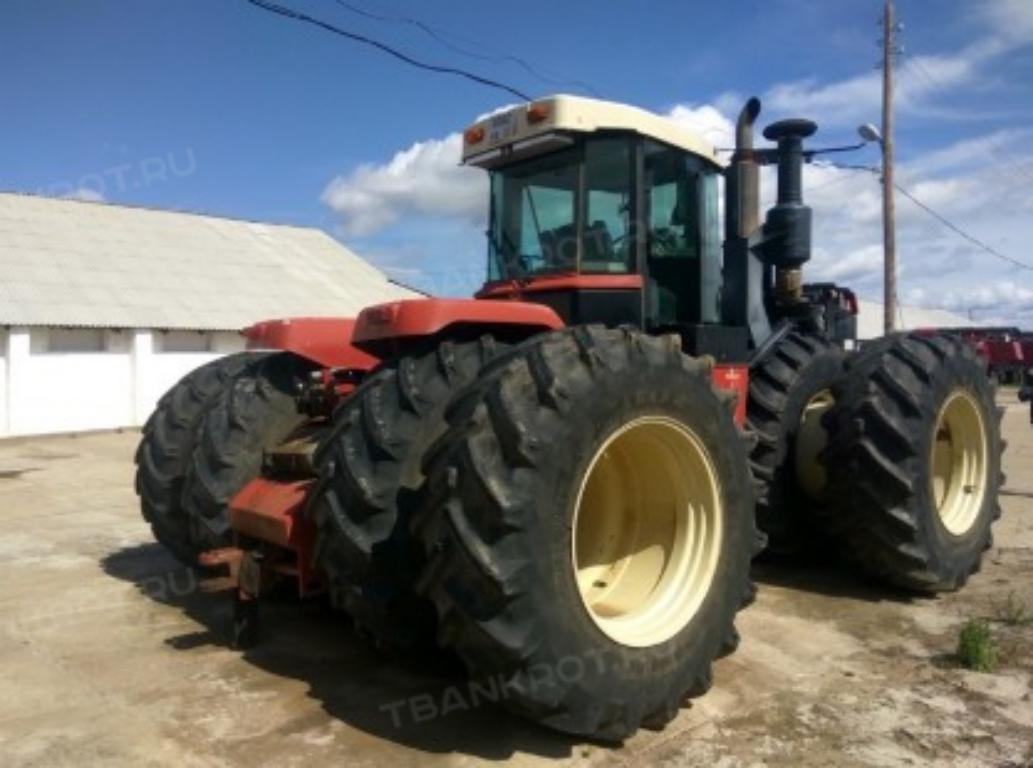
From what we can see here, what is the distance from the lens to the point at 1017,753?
3639mm

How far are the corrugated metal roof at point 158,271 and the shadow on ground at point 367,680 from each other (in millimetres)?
16606

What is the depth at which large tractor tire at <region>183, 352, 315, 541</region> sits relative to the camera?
4945 millimetres

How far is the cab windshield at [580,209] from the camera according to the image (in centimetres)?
526

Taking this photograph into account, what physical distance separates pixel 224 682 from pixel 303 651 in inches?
21.1

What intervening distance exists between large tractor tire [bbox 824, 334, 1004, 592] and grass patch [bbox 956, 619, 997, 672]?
856 mm

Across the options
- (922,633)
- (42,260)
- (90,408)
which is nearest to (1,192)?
(42,260)

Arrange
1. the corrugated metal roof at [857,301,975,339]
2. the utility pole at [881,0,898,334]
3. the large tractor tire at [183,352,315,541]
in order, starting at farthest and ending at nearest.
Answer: the corrugated metal roof at [857,301,975,339]
the utility pole at [881,0,898,334]
the large tractor tire at [183,352,315,541]

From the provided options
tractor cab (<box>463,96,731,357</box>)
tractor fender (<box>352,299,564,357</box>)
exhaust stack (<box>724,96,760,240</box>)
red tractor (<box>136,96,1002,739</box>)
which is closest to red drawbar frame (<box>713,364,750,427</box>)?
red tractor (<box>136,96,1002,739</box>)

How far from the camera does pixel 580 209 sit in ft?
17.2

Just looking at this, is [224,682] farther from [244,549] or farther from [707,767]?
[707,767]

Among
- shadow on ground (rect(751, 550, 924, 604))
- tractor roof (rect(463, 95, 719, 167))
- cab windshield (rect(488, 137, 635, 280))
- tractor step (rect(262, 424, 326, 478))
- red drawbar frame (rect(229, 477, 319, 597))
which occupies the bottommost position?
shadow on ground (rect(751, 550, 924, 604))

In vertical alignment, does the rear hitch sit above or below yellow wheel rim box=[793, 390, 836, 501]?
below

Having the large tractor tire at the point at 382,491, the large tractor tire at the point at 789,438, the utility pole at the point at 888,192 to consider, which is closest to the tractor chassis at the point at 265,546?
the large tractor tire at the point at 382,491

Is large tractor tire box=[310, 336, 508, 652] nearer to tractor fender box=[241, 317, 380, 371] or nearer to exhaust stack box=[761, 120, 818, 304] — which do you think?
tractor fender box=[241, 317, 380, 371]
